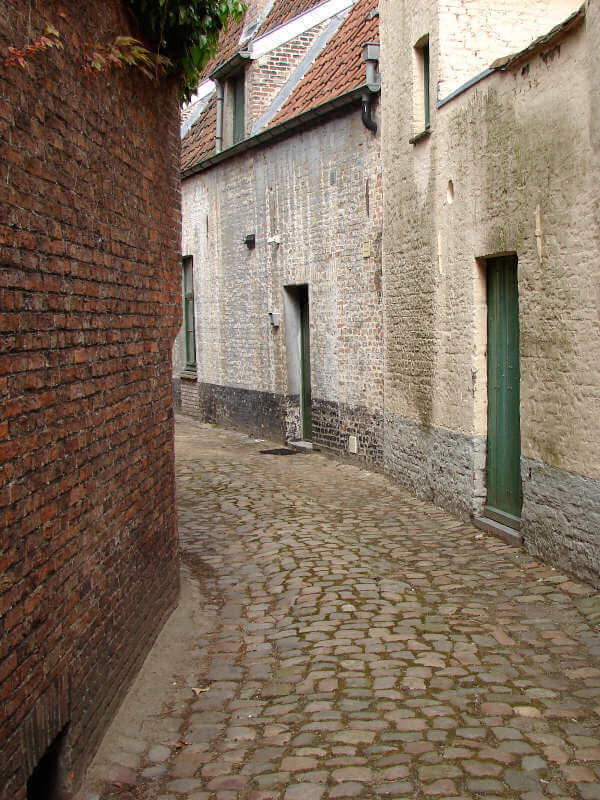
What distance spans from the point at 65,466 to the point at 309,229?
1027 centimetres

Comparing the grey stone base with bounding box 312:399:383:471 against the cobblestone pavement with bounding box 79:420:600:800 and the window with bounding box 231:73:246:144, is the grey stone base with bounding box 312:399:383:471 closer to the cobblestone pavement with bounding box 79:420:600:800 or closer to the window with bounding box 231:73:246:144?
the cobblestone pavement with bounding box 79:420:600:800

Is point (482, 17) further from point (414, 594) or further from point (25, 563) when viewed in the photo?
point (25, 563)

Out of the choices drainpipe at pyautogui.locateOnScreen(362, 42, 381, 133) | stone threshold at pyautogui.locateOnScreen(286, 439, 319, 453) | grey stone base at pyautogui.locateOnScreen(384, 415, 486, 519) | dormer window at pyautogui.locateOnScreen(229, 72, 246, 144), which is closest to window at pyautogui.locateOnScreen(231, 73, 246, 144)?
dormer window at pyautogui.locateOnScreen(229, 72, 246, 144)

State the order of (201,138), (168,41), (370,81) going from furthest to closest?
(201,138), (370,81), (168,41)

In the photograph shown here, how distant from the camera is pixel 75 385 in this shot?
3.95 meters

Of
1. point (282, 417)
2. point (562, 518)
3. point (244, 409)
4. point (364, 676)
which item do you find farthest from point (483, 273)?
point (244, 409)

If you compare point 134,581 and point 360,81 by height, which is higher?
point 360,81

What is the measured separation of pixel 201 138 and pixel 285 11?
3222mm

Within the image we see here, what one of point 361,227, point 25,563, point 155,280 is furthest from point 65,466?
point 361,227

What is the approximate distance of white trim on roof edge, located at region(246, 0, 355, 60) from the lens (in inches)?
614

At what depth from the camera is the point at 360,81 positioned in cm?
1223

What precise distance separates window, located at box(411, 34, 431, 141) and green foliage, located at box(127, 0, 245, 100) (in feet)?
14.8

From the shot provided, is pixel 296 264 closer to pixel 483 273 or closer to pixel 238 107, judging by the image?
pixel 238 107

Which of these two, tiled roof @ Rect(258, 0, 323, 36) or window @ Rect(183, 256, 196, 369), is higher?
tiled roof @ Rect(258, 0, 323, 36)
